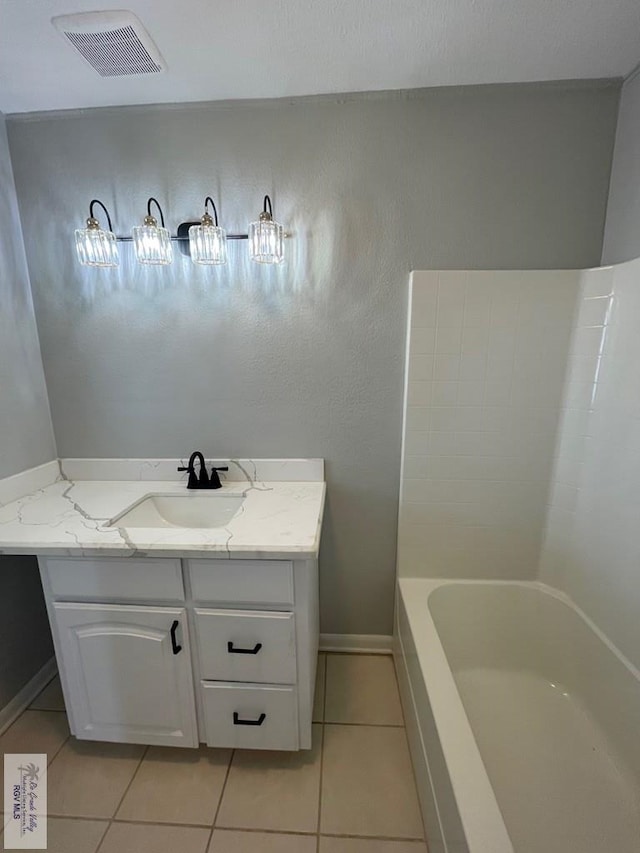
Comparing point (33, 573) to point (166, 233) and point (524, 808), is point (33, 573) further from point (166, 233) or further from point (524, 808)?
Result: point (524, 808)

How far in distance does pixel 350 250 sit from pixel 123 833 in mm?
2071

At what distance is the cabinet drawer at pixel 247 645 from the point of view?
1161 mm

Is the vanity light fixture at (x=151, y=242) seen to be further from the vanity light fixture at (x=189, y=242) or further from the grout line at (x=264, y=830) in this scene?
the grout line at (x=264, y=830)

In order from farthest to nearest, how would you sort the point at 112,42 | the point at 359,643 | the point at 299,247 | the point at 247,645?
the point at 359,643 → the point at 299,247 → the point at 247,645 → the point at 112,42

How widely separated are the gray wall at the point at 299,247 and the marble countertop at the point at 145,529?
5.8 inches

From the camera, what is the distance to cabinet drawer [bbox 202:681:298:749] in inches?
47.6

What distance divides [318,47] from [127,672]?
2.09m

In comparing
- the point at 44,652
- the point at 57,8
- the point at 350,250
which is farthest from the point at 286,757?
the point at 57,8

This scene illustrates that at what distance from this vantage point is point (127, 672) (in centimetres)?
122

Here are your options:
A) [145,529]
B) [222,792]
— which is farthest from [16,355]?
[222,792]

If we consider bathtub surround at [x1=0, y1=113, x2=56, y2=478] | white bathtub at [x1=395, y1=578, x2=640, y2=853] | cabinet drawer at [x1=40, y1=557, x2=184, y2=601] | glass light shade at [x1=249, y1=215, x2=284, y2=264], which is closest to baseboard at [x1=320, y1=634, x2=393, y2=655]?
white bathtub at [x1=395, y1=578, x2=640, y2=853]

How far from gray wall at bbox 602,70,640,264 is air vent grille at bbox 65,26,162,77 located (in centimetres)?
156

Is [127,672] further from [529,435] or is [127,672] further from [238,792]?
[529,435]

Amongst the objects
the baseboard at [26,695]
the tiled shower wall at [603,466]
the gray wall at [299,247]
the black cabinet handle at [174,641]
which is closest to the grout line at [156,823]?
the black cabinet handle at [174,641]
